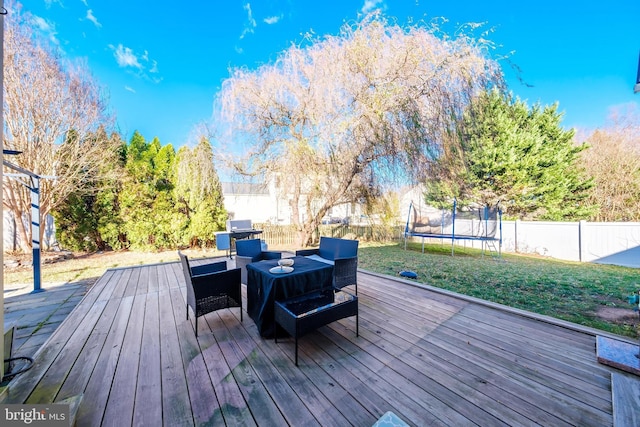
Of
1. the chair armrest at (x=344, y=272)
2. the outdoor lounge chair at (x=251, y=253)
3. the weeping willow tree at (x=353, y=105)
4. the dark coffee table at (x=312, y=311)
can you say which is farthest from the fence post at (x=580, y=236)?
the outdoor lounge chair at (x=251, y=253)

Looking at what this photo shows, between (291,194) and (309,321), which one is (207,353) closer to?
(309,321)

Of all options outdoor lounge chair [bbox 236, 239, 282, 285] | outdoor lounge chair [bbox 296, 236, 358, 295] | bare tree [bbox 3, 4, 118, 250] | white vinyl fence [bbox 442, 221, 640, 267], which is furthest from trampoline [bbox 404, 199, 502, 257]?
bare tree [bbox 3, 4, 118, 250]

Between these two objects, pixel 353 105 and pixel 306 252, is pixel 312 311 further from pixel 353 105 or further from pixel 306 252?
pixel 353 105

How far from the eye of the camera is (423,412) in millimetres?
1508

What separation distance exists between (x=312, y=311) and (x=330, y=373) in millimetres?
485

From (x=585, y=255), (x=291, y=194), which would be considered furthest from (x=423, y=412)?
(x=585, y=255)

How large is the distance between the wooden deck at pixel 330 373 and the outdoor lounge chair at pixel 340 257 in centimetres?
63

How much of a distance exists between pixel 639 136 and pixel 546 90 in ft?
15.6

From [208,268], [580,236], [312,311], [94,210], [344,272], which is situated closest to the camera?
[312,311]

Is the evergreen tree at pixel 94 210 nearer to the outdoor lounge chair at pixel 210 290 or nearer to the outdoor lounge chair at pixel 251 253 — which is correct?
the outdoor lounge chair at pixel 251 253

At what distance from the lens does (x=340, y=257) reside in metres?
4.19

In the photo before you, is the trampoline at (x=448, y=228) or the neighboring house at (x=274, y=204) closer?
the neighboring house at (x=274, y=204)

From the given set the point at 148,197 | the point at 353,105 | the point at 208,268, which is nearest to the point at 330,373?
the point at 208,268

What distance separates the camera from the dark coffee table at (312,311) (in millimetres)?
1996
